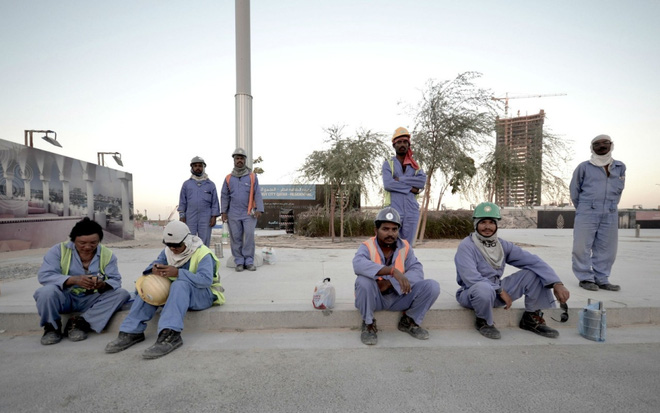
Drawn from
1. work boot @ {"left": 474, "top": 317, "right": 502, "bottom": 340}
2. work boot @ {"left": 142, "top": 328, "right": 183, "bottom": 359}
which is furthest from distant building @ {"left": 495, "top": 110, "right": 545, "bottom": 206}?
work boot @ {"left": 142, "top": 328, "right": 183, "bottom": 359}

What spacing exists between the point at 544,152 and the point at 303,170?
33.7ft

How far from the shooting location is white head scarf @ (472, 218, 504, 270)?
3.72 metres

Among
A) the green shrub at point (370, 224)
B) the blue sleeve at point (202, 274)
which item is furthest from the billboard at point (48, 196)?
the blue sleeve at point (202, 274)

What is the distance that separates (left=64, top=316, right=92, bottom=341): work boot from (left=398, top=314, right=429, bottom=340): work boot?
3.12 meters

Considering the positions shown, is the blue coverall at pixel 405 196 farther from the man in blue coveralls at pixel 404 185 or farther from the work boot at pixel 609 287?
the work boot at pixel 609 287

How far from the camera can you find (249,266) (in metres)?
6.31

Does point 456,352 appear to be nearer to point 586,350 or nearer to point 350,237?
point 586,350

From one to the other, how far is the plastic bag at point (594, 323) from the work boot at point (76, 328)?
484 cm

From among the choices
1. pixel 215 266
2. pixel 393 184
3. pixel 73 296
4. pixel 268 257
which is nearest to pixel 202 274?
pixel 215 266

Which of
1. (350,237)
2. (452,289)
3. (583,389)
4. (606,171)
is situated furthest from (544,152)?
(583,389)

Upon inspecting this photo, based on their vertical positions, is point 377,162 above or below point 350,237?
above

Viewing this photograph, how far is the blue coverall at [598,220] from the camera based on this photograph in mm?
4828

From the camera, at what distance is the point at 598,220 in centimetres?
490

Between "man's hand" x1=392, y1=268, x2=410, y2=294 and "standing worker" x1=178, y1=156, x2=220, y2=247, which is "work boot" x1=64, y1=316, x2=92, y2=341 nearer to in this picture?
"standing worker" x1=178, y1=156, x2=220, y2=247
